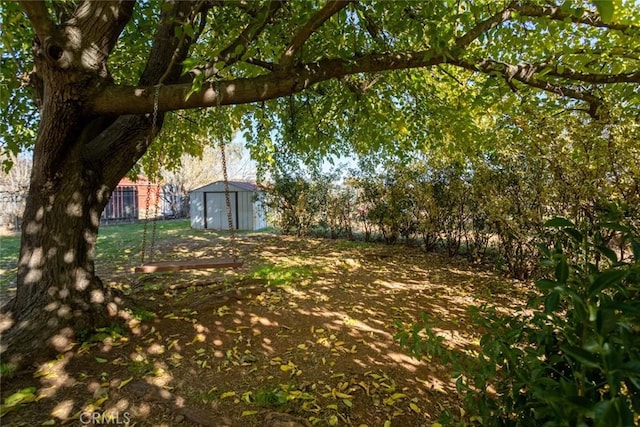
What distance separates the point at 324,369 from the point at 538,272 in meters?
4.55

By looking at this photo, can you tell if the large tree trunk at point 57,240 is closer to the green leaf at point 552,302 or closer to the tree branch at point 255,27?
the tree branch at point 255,27

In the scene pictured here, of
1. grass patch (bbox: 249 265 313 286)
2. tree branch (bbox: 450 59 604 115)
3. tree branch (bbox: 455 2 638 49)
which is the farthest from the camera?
grass patch (bbox: 249 265 313 286)

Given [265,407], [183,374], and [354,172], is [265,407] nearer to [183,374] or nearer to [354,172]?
[183,374]

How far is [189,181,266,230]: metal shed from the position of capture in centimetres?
1430

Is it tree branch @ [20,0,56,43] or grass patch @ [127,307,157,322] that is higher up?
tree branch @ [20,0,56,43]

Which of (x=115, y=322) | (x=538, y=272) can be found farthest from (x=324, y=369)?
(x=538, y=272)

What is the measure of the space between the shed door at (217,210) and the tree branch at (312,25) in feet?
38.8

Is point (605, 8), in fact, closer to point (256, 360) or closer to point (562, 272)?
point (562, 272)

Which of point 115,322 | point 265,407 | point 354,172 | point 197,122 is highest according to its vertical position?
point 197,122

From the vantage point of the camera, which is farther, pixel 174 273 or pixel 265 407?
pixel 174 273

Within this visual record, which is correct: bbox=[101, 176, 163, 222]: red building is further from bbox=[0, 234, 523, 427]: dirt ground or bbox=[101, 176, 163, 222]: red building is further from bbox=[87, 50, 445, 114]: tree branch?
bbox=[87, 50, 445, 114]: tree branch

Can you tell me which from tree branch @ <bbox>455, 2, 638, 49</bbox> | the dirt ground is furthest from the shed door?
tree branch @ <bbox>455, 2, 638, 49</bbox>

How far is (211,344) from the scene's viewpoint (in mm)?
3266

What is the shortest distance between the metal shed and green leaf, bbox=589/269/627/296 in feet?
44.8
